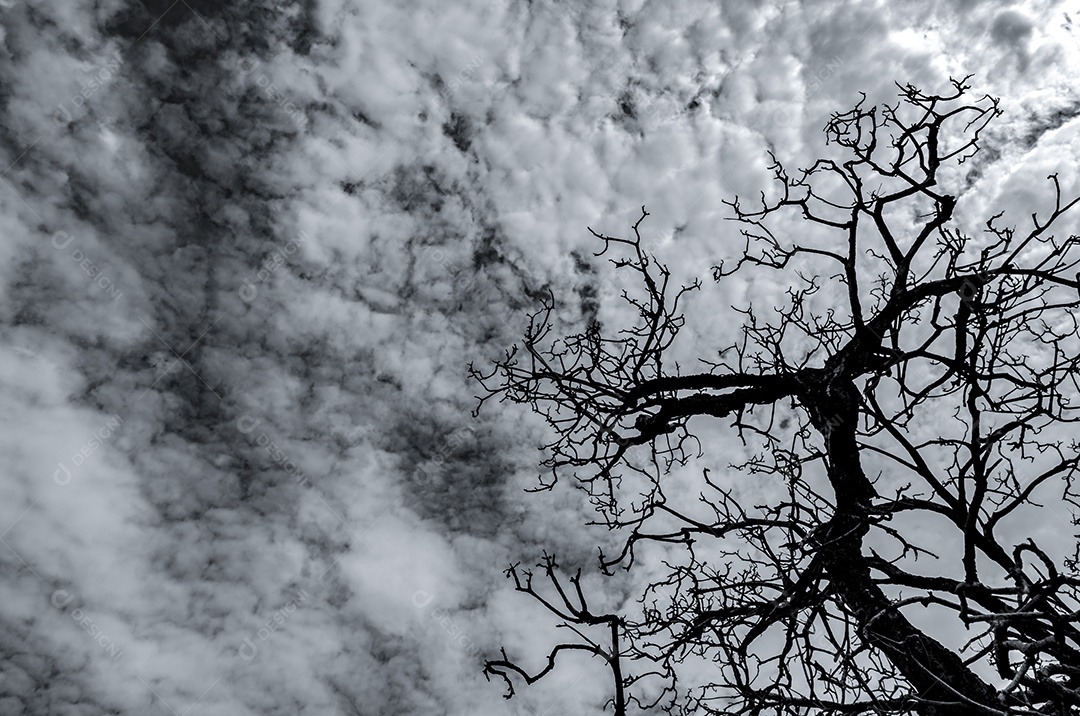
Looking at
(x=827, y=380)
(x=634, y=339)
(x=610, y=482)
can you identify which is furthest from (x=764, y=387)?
(x=610, y=482)

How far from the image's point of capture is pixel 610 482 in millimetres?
4539

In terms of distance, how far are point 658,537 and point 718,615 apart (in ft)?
2.06

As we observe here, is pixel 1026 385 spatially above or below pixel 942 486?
above

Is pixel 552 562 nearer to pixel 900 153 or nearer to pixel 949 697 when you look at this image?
pixel 949 697

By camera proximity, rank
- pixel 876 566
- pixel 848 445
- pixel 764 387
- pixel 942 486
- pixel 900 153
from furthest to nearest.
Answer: pixel 764 387 < pixel 848 445 < pixel 900 153 < pixel 876 566 < pixel 942 486

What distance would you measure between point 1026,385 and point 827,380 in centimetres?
130

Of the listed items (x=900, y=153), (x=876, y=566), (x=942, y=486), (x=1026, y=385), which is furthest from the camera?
(x=900, y=153)

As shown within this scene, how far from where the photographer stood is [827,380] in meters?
3.97

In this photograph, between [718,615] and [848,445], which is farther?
[848,445]

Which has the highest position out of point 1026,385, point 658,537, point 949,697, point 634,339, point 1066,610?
point 634,339

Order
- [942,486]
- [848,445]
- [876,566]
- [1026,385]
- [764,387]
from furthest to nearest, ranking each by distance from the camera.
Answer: [764,387] → [848,445] → [876,566] → [1026,385] → [942,486]

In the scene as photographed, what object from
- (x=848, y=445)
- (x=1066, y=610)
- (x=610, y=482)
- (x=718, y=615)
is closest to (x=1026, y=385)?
(x=1066, y=610)

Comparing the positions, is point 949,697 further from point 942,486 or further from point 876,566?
point 942,486

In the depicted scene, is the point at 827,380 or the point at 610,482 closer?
the point at 827,380
